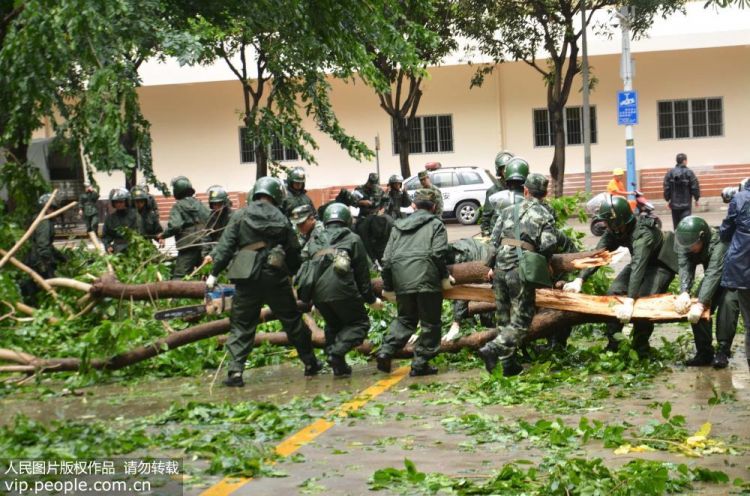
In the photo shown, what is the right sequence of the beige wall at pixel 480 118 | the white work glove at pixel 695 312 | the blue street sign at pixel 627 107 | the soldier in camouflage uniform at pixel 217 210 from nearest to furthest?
1. the white work glove at pixel 695 312
2. the soldier in camouflage uniform at pixel 217 210
3. the blue street sign at pixel 627 107
4. the beige wall at pixel 480 118

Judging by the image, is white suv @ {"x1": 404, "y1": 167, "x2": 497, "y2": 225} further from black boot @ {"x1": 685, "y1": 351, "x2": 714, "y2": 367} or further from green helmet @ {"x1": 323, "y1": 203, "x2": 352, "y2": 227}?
black boot @ {"x1": 685, "y1": 351, "x2": 714, "y2": 367}

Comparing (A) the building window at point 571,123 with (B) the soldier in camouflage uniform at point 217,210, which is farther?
(A) the building window at point 571,123

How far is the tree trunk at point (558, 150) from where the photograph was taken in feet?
106

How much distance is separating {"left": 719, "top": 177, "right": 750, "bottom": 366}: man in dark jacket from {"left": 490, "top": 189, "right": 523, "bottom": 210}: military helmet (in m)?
2.08

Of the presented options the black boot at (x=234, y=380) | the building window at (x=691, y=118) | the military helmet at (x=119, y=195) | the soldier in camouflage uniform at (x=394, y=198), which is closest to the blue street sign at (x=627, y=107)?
the soldier in camouflage uniform at (x=394, y=198)

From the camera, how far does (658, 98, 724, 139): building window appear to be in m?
35.8

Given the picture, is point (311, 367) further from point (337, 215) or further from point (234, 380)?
point (337, 215)

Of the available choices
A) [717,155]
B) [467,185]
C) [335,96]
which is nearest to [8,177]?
[467,185]

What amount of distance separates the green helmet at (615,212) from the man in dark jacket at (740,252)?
1147mm

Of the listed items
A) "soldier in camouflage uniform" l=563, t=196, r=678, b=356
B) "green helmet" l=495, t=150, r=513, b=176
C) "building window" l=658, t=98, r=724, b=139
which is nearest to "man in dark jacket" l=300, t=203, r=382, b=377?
"soldier in camouflage uniform" l=563, t=196, r=678, b=356

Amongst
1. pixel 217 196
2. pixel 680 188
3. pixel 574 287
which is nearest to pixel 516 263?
pixel 574 287

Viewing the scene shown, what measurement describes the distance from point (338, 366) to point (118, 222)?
21.7ft

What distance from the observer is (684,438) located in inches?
288

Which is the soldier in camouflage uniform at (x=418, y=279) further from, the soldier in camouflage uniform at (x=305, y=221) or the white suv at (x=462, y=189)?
the white suv at (x=462, y=189)
